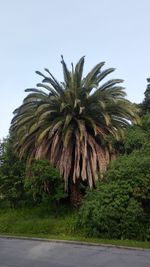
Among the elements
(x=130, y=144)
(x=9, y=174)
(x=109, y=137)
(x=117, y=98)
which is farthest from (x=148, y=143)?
(x=9, y=174)

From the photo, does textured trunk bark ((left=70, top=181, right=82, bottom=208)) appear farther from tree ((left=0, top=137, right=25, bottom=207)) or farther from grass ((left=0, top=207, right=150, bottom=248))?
tree ((left=0, top=137, right=25, bottom=207))

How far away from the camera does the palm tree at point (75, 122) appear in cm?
2417

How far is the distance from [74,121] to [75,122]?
0.09 m

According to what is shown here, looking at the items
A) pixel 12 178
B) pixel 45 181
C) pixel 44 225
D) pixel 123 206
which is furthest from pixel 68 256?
pixel 12 178

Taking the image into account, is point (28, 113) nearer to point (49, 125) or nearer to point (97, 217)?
point (49, 125)

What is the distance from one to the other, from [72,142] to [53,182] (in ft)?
8.53

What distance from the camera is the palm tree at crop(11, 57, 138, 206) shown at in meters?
24.2

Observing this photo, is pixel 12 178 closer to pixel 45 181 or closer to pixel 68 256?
pixel 45 181

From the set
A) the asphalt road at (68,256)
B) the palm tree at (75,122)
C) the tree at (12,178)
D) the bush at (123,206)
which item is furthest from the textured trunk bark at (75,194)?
the asphalt road at (68,256)

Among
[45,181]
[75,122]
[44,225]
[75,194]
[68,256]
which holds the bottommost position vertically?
[68,256]

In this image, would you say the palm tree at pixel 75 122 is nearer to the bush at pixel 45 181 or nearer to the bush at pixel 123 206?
the bush at pixel 45 181

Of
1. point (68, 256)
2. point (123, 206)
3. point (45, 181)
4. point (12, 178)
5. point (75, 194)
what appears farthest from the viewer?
point (12, 178)

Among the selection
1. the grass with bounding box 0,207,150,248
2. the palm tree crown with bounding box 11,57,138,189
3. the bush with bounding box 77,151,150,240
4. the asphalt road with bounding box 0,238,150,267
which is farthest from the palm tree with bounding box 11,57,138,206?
the asphalt road with bounding box 0,238,150,267

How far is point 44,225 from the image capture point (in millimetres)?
21594
